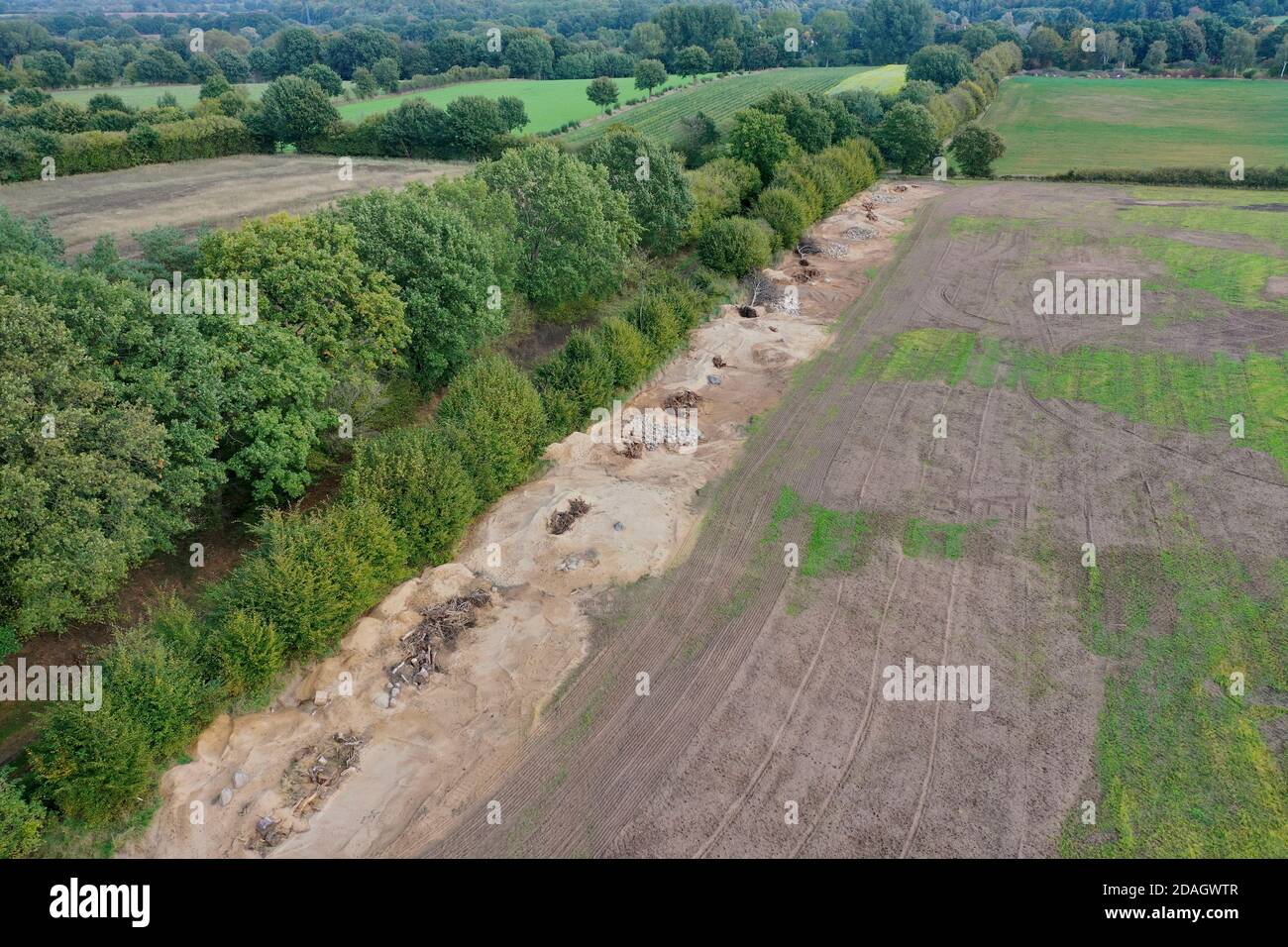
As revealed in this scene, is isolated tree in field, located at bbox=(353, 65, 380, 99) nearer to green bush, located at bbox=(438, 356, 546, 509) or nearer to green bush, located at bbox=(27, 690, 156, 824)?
green bush, located at bbox=(438, 356, 546, 509)

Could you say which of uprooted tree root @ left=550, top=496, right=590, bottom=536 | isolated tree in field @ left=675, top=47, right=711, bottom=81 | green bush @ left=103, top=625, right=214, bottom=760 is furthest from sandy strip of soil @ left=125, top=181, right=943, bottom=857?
isolated tree in field @ left=675, top=47, right=711, bottom=81

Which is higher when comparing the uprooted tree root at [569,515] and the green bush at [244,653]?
the uprooted tree root at [569,515]

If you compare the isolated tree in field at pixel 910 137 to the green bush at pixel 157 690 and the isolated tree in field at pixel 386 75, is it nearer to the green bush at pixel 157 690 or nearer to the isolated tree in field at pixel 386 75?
the green bush at pixel 157 690

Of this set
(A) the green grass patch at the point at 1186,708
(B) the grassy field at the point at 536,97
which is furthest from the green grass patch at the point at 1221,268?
(B) the grassy field at the point at 536,97

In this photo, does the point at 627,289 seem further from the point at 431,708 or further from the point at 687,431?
the point at 431,708

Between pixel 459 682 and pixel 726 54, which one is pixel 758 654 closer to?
pixel 459 682

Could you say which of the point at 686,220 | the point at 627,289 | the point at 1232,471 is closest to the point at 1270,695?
the point at 1232,471

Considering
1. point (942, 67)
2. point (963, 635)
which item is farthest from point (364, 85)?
point (963, 635)
